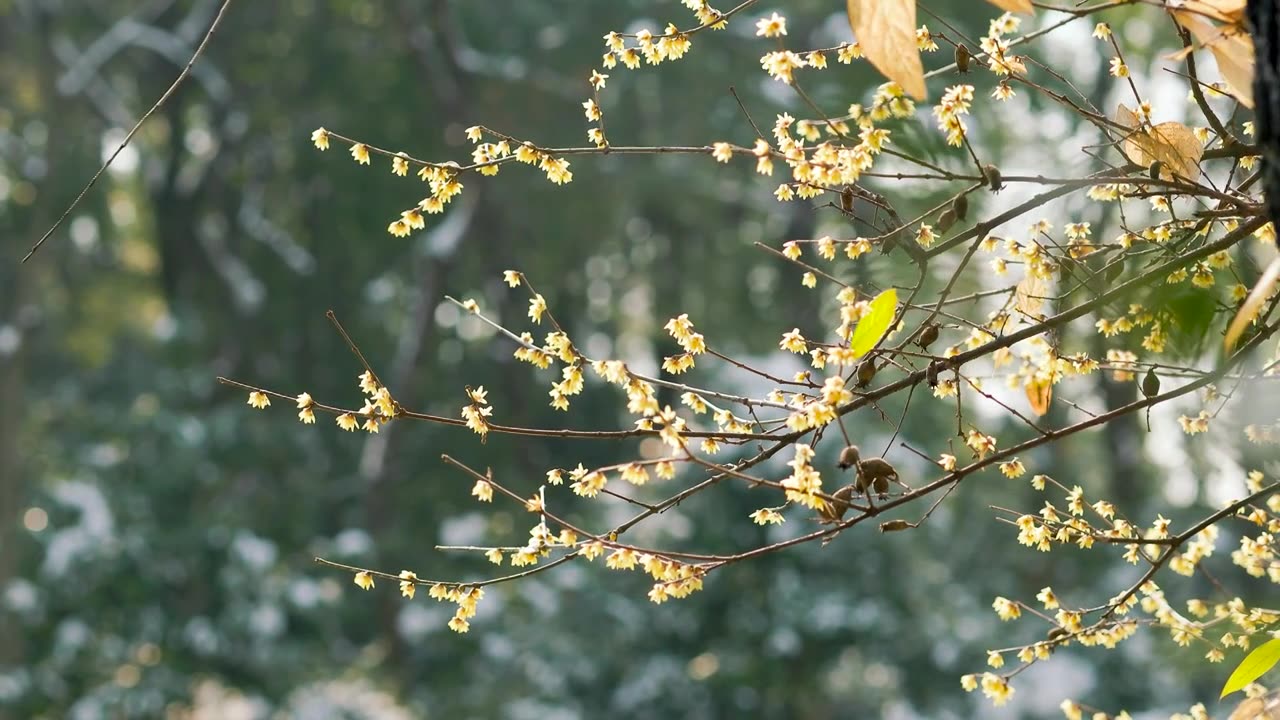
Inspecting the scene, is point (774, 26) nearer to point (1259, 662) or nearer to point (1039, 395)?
point (1039, 395)

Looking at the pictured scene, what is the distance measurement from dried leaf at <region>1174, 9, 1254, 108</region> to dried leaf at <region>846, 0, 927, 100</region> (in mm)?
231

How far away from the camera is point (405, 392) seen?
32.1 feet

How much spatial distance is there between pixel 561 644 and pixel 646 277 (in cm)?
489

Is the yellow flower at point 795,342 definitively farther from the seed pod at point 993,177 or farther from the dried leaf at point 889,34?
the dried leaf at point 889,34

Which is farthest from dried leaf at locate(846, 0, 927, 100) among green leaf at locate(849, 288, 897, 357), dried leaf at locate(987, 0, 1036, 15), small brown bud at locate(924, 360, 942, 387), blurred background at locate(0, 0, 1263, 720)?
blurred background at locate(0, 0, 1263, 720)

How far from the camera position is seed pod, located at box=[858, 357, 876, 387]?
61.9 inches

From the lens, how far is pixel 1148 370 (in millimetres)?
1642

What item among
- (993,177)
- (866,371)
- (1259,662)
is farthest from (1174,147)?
(1259,662)

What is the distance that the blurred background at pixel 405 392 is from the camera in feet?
26.4

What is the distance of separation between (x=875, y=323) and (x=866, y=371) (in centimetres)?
29

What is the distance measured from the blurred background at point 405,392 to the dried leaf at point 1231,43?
6250 millimetres

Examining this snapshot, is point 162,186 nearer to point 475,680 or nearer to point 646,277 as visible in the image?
point 646,277

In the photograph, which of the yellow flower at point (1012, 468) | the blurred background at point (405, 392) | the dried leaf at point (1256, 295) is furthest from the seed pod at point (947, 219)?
the blurred background at point (405, 392)

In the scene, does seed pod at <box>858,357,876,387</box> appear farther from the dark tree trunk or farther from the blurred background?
the blurred background
